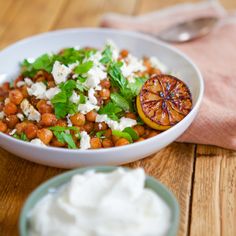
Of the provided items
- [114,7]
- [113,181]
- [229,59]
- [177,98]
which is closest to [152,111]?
[177,98]

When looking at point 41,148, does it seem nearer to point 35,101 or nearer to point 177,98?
point 35,101

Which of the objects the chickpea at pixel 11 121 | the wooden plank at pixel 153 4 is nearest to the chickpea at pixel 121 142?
the chickpea at pixel 11 121

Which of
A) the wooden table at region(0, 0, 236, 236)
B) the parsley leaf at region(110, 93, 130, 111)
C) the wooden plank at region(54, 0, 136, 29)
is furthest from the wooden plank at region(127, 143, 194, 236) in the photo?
the wooden plank at region(54, 0, 136, 29)

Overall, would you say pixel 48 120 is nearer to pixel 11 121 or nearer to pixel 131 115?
pixel 11 121

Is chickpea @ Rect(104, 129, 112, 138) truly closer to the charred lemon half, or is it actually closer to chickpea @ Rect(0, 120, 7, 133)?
the charred lemon half

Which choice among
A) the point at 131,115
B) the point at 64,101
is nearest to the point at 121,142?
the point at 131,115
